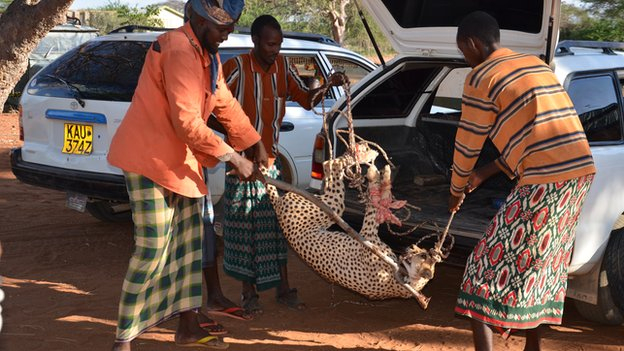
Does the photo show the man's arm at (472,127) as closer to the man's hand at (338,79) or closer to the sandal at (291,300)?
the man's hand at (338,79)

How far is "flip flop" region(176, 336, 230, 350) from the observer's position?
4.42 metres

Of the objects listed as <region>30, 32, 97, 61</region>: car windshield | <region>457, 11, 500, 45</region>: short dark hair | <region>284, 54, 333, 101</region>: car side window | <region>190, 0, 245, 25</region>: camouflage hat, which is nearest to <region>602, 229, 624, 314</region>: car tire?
<region>457, 11, 500, 45</region>: short dark hair

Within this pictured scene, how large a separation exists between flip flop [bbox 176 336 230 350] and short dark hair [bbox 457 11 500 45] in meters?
2.13

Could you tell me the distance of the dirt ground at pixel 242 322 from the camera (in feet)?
15.1

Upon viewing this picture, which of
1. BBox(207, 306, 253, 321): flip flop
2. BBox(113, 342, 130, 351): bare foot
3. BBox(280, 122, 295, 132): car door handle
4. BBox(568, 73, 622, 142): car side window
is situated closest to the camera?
BBox(113, 342, 130, 351): bare foot

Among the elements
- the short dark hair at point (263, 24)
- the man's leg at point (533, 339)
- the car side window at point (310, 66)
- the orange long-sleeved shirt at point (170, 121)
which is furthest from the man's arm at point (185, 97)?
the car side window at point (310, 66)

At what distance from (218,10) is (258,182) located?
4.51ft

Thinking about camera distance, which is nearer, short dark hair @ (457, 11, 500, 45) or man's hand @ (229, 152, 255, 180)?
short dark hair @ (457, 11, 500, 45)

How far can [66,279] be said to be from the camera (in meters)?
5.75

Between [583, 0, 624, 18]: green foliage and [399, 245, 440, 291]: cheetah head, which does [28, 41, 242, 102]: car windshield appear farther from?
[583, 0, 624, 18]: green foliage

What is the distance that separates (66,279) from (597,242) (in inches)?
143

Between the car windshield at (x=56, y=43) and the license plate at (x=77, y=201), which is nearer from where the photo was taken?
the license plate at (x=77, y=201)

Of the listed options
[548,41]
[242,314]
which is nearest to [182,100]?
[242,314]

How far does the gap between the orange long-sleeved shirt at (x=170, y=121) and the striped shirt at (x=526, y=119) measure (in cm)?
125
